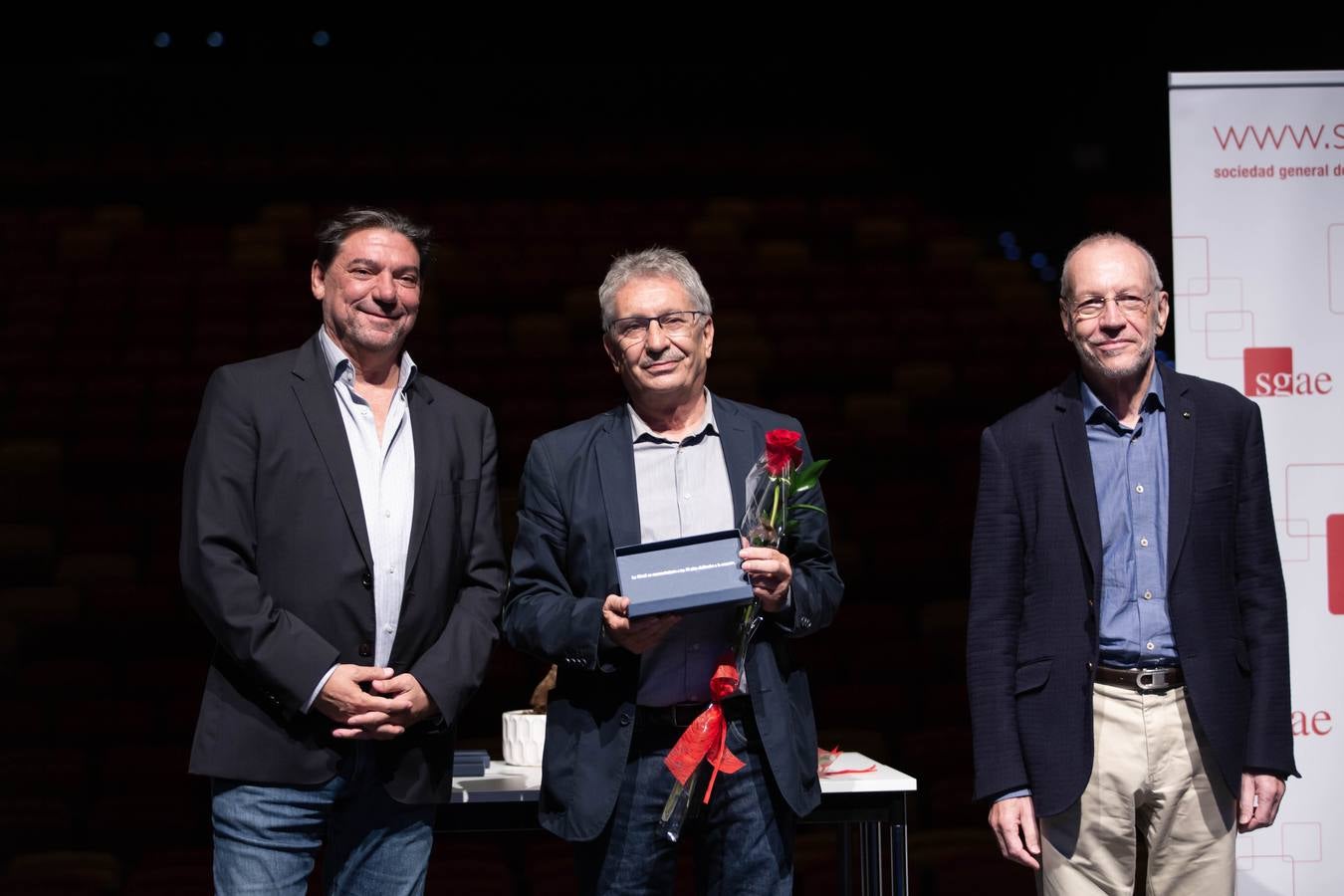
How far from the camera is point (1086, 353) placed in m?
2.08

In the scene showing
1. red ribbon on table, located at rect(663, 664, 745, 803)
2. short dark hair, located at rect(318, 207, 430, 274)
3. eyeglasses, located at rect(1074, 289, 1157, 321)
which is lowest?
red ribbon on table, located at rect(663, 664, 745, 803)

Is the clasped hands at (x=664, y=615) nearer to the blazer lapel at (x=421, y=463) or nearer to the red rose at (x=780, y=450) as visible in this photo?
the red rose at (x=780, y=450)

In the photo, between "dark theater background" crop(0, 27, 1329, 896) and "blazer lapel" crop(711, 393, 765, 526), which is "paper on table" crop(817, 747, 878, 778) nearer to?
"blazer lapel" crop(711, 393, 765, 526)

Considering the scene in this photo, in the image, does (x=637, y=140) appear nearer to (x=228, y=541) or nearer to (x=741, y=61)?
(x=741, y=61)

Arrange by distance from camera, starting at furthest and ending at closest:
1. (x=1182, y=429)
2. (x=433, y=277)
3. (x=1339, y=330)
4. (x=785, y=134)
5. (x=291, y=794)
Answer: (x=785, y=134)
(x=433, y=277)
(x=1339, y=330)
(x=1182, y=429)
(x=291, y=794)

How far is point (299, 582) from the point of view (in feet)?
6.39

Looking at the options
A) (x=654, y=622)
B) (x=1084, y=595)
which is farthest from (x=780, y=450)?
(x=1084, y=595)

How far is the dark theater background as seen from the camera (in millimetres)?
4203

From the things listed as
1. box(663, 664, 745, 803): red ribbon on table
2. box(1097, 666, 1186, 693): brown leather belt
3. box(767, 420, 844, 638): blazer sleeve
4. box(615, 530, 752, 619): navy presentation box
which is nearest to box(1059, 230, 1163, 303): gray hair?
box(767, 420, 844, 638): blazer sleeve

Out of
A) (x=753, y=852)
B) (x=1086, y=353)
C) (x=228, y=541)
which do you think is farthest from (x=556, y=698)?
(x=1086, y=353)

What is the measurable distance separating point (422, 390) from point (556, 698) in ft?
1.78

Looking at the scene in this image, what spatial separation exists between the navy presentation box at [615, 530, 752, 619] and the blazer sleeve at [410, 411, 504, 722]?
303 mm

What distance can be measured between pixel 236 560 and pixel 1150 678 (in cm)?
136

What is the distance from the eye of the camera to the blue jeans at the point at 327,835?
1.90 metres
